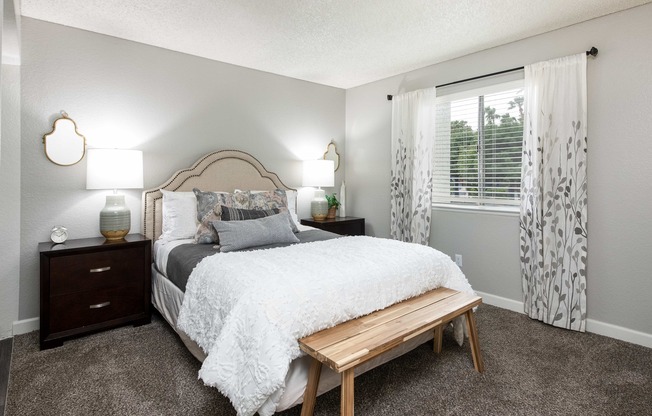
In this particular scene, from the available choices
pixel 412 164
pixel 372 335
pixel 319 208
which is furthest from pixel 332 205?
pixel 372 335

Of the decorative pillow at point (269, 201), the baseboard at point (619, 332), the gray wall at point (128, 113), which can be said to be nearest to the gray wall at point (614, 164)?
the baseboard at point (619, 332)

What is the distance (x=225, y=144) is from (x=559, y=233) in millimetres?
3217

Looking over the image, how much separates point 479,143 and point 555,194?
88 centimetres

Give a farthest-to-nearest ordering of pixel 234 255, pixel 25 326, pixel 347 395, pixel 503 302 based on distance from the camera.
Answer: pixel 503 302 → pixel 25 326 → pixel 234 255 → pixel 347 395

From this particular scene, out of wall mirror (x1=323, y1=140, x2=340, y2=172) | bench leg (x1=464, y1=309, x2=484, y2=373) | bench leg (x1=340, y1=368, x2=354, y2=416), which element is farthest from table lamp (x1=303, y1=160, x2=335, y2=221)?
bench leg (x1=340, y1=368, x2=354, y2=416)

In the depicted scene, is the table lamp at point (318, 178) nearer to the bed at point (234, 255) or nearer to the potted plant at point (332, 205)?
the potted plant at point (332, 205)

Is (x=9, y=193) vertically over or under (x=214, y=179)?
under

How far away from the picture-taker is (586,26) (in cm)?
280

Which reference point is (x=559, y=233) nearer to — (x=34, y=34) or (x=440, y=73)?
(x=440, y=73)

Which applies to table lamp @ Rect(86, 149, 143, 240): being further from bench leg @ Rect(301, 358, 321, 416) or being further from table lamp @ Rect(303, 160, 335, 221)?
bench leg @ Rect(301, 358, 321, 416)

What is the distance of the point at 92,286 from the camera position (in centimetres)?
→ 267

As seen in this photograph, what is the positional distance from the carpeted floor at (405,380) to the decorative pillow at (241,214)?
1.00m

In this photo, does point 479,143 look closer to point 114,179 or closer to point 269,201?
point 269,201

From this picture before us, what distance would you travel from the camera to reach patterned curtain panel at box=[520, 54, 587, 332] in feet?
9.26
